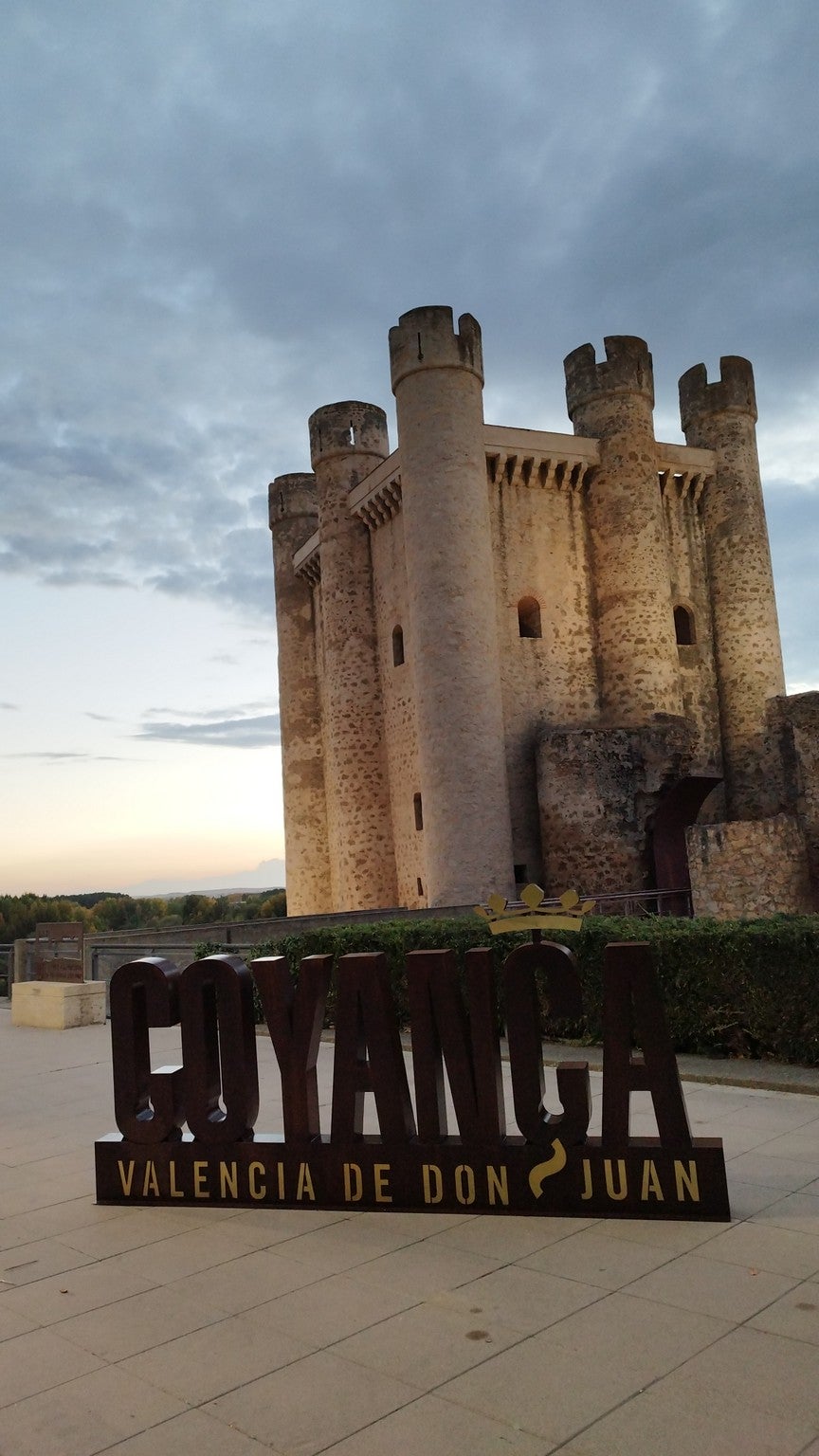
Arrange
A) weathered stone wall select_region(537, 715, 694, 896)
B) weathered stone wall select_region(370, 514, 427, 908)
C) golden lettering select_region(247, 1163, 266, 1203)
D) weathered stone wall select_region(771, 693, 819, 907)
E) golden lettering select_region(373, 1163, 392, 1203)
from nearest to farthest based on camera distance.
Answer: golden lettering select_region(373, 1163, 392, 1203), golden lettering select_region(247, 1163, 266, 1203), weathered stone wall select_region(771, 693, 819, 907), weathered stone wall select_region(537, 715, 694, 896), weathered stone wall select_region(370, 514, 427, 908)

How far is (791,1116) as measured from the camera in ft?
22.0

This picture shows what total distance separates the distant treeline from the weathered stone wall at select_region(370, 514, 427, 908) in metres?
18.6

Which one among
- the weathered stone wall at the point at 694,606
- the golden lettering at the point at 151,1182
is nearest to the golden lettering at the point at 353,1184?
the golden lettering at the point at 151,1182

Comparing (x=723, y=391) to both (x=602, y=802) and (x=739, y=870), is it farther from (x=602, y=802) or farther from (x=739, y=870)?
(x=739, y=870)

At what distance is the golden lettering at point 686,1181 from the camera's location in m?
4.87

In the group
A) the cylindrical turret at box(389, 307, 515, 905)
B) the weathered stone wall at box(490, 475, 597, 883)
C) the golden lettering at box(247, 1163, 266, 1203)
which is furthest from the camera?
the weathered stone wall at box(490, 475, 597, 883)

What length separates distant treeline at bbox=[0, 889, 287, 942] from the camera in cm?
4359

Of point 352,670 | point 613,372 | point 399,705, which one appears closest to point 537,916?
point 399,705

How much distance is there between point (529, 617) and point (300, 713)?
28.1 ft

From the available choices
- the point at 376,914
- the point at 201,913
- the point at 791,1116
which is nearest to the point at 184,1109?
the point at 791,1116

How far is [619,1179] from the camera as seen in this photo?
498cm

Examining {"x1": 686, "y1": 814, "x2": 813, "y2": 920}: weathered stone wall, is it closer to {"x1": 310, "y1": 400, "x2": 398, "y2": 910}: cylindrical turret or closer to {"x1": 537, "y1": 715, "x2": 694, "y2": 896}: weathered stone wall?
{"x1": 537, "y1": 715, "x2": 694, "y2": 896}: weathered stone wall

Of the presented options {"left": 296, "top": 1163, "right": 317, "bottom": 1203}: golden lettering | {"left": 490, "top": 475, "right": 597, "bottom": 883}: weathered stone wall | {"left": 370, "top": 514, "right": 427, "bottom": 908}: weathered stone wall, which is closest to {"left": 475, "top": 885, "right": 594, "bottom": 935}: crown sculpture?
{"left": 296, "top": 1163, "right": 317, "bottom": 1203}: golden lettering

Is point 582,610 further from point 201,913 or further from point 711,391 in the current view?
point 201,913
